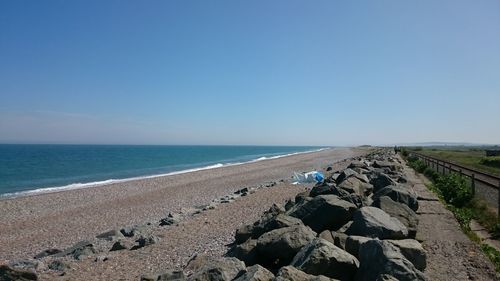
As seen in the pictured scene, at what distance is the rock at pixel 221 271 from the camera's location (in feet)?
16.3

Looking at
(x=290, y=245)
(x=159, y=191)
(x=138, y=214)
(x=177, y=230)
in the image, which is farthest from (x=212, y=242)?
(x=159, y=191)

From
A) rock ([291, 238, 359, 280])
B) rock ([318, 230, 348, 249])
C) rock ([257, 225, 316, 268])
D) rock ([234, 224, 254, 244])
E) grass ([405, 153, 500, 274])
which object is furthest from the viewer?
rock ([234, 224, 254, 244])

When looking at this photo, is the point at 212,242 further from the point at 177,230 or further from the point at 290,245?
the point at 290,245

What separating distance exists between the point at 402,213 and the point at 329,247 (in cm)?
285

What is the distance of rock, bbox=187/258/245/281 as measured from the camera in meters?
4.97

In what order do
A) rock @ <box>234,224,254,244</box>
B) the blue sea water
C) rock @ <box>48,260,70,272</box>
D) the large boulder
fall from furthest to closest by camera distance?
the blue sea water
rock @ <box>234,224,254,244</box>
rock @ <box>48,260,70,272</box>
the large boulder

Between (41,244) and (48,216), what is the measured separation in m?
5.35

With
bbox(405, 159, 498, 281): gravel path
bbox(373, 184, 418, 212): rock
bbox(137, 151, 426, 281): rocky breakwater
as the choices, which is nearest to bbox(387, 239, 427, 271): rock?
bbox(137, 151, 426, 281): rocky breakwater

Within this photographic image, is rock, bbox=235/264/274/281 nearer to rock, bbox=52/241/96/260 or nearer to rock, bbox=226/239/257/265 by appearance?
rock, bbox=226/239/257/265

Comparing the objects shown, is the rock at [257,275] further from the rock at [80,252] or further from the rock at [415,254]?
the rock at [80,252]

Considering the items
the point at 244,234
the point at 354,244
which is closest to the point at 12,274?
the point at 244,234

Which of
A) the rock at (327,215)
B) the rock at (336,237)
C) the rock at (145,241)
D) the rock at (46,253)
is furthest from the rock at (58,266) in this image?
the rock at (336,237)

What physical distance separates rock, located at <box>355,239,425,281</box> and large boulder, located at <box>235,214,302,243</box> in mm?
2130

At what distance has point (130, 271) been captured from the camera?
759cm
